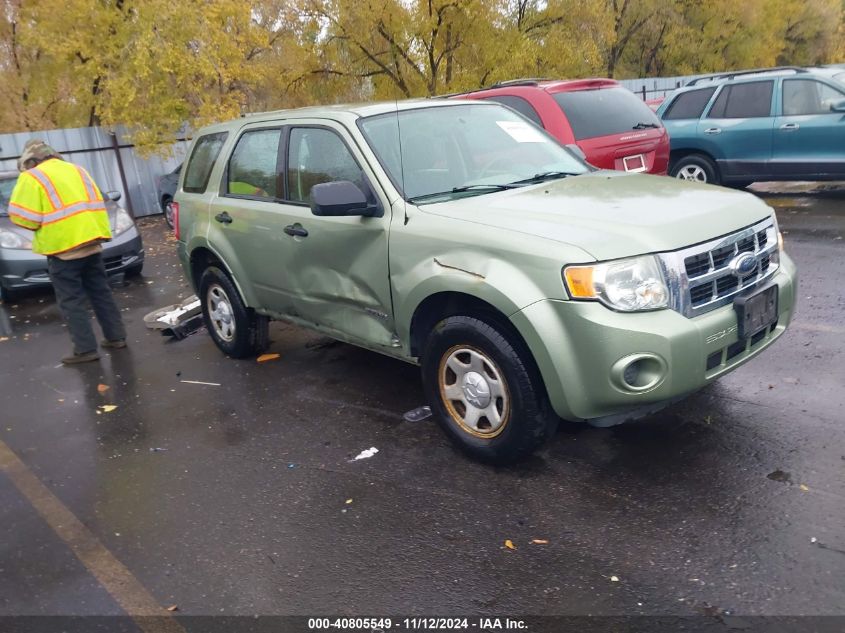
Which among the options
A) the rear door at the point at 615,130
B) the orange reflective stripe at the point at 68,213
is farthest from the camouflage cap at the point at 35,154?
the rear door at the point at 615,130

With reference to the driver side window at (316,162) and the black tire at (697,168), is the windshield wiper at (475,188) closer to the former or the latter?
the driver side window at (316,162)

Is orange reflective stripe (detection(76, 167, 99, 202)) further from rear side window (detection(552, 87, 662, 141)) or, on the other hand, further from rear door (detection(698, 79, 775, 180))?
rear door (detection(698, 79, 775, 180))

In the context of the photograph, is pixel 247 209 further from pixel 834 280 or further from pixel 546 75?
pixel 546 75

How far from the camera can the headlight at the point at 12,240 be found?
9102 mm

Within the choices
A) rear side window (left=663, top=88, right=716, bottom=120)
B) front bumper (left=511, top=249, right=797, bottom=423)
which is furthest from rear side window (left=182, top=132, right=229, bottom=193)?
rear side window (left=663, top=88, right=716, bottom=120)

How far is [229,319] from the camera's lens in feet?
20.5

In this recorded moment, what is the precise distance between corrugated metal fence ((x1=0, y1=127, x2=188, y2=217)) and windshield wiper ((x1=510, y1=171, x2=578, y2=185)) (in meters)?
13.0

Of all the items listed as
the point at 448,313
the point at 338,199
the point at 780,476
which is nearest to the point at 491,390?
the point at 448,313

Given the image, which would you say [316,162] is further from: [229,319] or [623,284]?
[623,284]

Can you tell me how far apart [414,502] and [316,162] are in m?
2.34

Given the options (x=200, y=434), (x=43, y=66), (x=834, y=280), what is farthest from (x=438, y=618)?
(x=43, y=66)

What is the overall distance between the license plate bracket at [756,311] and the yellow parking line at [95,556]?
2.86 metres

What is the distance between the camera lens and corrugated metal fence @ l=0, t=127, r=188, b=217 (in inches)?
638

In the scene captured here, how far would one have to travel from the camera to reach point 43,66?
1906 centimetres
